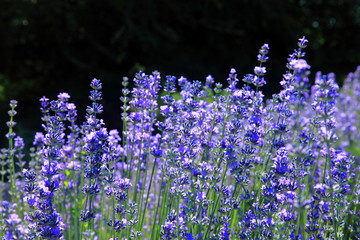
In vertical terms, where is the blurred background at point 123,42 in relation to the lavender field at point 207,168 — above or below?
above

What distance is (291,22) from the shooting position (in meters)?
11.9

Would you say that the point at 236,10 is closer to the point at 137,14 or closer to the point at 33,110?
the point at 137,14

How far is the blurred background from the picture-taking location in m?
9.54

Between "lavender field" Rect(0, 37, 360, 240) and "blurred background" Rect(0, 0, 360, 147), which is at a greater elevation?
"blurred background" Rect(0, 0, 360, 147)

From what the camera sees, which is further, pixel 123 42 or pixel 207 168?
pixel 123 42

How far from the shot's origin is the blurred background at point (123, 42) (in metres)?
9.54

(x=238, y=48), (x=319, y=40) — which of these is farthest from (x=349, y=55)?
(x=238, y=48)

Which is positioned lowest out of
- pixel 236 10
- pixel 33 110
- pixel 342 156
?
pixel 342 156

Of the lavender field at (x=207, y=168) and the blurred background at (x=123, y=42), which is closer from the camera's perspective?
the lavender field at (x=207, y=168)

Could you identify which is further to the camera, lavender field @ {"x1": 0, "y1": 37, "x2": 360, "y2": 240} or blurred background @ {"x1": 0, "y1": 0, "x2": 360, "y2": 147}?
blurred background @ {"x1": 0, "y1": 0, "x2": 360, "y2": 147}

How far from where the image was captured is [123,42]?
993 centimetres

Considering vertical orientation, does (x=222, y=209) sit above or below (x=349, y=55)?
below

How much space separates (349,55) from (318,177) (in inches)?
498

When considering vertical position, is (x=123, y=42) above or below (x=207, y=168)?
above
